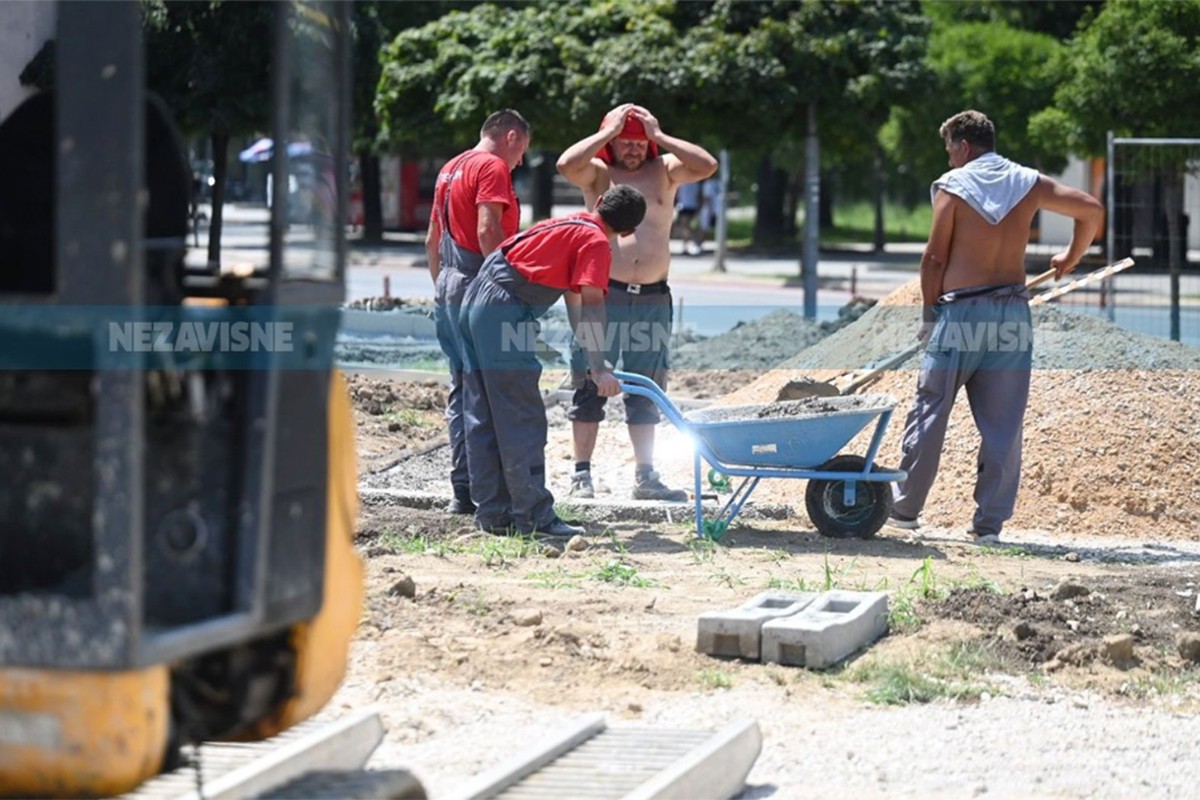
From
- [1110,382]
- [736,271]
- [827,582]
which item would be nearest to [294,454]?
[827,582]

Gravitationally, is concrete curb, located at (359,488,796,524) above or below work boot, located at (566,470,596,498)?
below

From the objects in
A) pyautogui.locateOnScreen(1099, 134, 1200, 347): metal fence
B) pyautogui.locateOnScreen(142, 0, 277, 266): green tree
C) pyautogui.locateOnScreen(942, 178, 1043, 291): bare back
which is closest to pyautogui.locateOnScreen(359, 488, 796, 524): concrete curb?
pyautogui.locateOnScreen(942, 178, 1043, 291): bare back

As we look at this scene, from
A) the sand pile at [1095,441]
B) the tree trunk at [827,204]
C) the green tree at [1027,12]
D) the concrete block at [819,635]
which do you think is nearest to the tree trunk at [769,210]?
the tree trunk at [827,204]

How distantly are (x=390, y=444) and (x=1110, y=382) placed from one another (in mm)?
4771

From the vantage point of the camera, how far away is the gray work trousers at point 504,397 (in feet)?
28.5

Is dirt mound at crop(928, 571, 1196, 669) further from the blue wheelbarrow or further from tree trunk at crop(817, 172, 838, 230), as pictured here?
tree trunk at crop(817, 172, 838, 230)

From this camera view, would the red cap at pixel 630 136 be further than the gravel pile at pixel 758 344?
No

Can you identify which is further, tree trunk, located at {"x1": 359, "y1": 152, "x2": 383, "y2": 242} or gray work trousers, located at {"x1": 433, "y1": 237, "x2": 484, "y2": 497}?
tree trunk, located at {"x1": 359, "y1": 152, "x2": 383, "y2": 242}

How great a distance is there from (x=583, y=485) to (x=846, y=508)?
5.46 feet

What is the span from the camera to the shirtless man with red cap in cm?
991

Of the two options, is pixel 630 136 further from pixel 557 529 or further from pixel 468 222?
pixel 557 529

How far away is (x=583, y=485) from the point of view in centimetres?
1016

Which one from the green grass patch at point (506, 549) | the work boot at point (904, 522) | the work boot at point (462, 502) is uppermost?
the work boot at point (462, 502)

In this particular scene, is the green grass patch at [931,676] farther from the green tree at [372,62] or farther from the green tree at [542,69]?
the green tree at [372,62]
